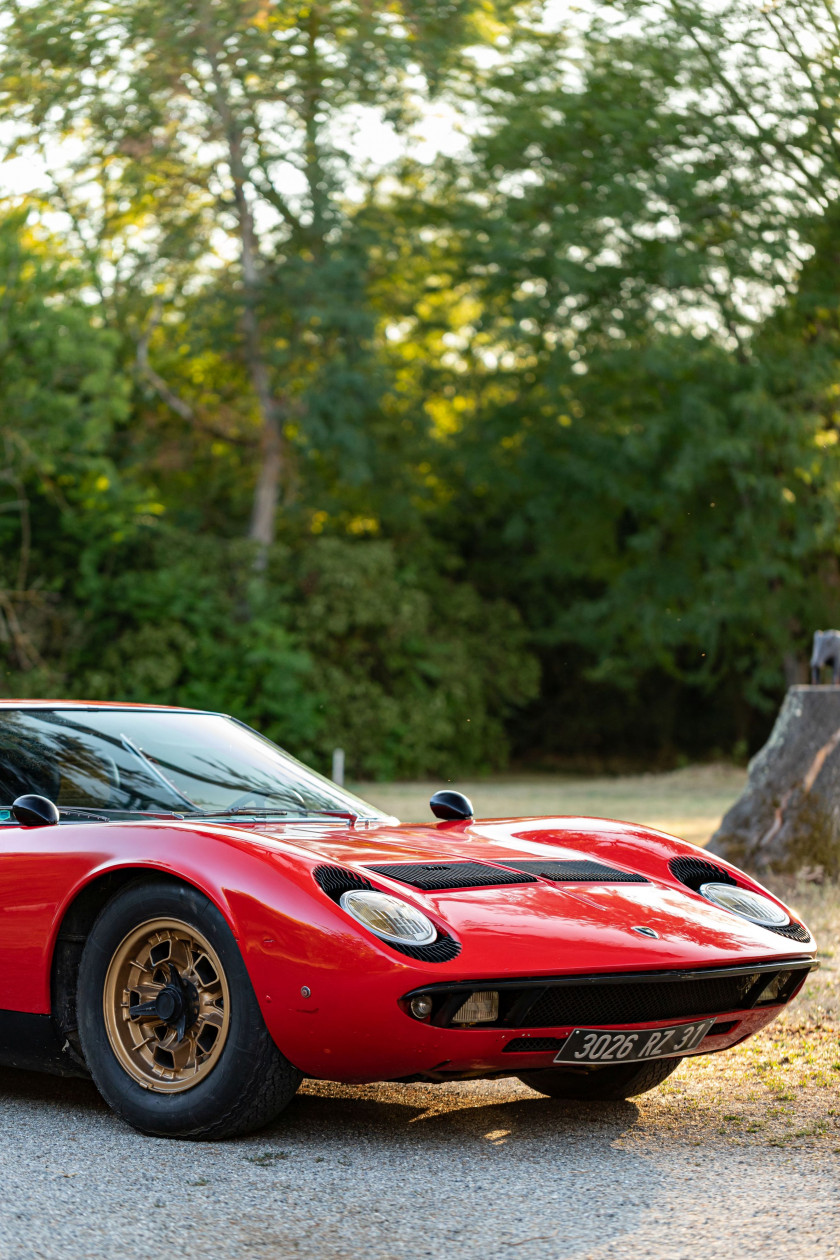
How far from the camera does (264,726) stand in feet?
95.2

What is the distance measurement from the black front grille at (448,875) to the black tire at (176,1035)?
0.50m

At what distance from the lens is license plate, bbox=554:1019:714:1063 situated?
407 cm

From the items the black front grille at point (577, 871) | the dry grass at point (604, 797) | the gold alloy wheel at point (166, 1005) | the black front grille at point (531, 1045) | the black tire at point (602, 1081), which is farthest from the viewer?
the dry grass at point (604, 797)

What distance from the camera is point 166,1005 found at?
165 inches

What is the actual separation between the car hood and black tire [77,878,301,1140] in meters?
0.36

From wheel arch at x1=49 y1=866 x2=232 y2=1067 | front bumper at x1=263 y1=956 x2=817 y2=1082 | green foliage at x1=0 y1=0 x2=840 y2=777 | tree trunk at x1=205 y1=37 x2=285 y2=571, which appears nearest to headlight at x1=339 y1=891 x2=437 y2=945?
front bumper at x1=263 y1=956 x2=817 y2=1082

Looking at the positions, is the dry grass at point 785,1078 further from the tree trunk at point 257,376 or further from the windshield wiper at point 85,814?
the tree trunk at point 257,376

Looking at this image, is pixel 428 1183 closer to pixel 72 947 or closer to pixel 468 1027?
pixel 468 1027

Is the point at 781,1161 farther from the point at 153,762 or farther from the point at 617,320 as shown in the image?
the point at 617,320

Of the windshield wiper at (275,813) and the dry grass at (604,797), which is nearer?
the windshield wiper at (275,813)

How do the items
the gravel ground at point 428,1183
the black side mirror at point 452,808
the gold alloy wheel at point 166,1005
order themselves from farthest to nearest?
the black side mirror at point 452,808, the gold alloy wheel at point 166,1005, the gravel ground at point 428,1183

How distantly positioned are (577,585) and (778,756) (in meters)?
23.8

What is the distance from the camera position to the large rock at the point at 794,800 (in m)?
10.2

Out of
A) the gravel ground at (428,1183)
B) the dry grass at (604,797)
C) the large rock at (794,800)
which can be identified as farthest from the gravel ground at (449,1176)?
the dry grass at (604,797)
